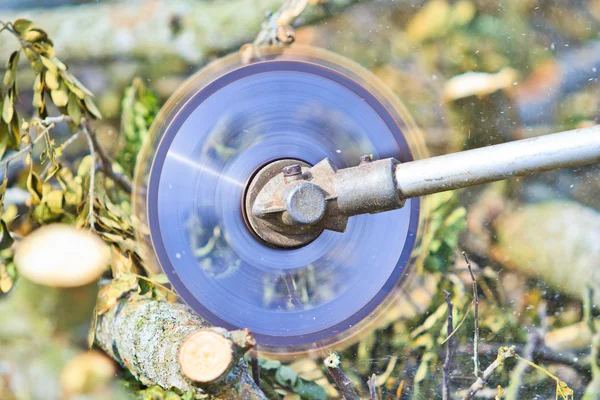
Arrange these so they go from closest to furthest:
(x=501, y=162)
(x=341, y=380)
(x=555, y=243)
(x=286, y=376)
Result: (x=501, y=162)
(x=341, y=380)
(x=286, y=376)
(x=555, y=243)

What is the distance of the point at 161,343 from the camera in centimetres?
96

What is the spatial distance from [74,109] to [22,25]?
0.15 metres

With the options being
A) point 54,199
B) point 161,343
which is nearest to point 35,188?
point 54,199

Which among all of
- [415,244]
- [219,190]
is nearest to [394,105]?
[415,244]

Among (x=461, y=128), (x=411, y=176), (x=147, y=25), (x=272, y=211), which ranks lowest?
(x=272, y=211)

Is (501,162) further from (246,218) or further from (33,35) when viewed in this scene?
(33,35)

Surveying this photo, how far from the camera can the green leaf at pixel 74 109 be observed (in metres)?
1.15

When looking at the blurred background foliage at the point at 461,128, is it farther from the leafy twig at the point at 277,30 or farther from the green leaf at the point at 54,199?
the green leaf at the point at 54,199

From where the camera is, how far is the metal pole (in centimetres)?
88

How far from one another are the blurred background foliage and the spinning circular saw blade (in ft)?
0.67

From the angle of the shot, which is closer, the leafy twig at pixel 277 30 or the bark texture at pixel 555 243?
the leafy twig at pixel 277 30

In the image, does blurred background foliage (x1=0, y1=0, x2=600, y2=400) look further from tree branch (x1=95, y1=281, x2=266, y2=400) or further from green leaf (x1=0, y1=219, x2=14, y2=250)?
tree branch (x1=95, y1=281, x2=266, y2=400)

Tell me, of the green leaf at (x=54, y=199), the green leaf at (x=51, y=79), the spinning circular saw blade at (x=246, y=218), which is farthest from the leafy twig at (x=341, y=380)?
the green leaf at (x=51, y=79)

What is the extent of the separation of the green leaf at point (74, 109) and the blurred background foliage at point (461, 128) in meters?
0.19
